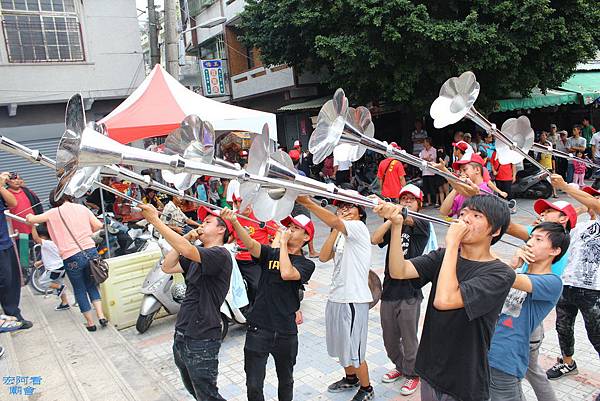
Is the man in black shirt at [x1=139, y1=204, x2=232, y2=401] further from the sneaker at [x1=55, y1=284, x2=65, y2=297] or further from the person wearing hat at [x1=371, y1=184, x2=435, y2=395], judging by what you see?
the sneaker at [x1=55, y1=284, x2=65, y2=297]

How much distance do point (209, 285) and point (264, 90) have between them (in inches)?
600

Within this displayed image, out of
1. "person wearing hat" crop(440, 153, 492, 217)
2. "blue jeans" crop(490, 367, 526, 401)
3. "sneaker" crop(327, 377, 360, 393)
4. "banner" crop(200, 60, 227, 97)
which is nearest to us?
"blue jeans" crop(490, 367, 526, 401)

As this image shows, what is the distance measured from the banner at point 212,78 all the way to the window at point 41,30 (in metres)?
4.45

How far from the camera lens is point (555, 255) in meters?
2.90

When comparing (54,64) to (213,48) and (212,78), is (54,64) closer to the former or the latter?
(212,78)

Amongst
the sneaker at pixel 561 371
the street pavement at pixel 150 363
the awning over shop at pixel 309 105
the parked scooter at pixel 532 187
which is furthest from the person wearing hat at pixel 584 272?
the awning over shop at pixel 309 105

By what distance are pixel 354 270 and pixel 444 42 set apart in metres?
7.97

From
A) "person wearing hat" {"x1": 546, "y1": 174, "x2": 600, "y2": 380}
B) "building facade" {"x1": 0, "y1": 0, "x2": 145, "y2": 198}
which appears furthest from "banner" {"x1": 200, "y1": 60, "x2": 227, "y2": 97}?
"person wearing hat" {"x1": 546, "y1": 174, "x2": 600, "y2": 380}

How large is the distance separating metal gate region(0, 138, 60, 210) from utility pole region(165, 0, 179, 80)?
568cm

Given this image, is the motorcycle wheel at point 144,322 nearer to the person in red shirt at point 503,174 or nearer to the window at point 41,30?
the person in red shirt at point 503,174

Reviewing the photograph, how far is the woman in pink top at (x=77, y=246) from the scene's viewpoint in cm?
553

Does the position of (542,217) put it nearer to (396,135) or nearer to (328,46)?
(328,46)

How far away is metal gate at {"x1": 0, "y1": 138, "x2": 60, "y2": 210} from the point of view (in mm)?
13109

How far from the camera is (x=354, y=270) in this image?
3.92 meters
